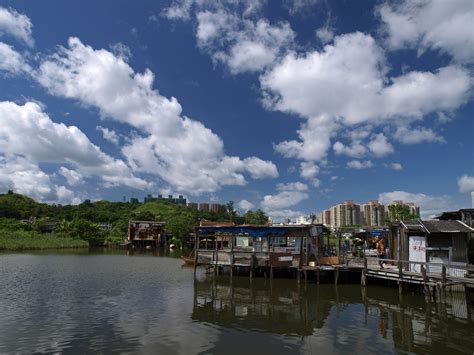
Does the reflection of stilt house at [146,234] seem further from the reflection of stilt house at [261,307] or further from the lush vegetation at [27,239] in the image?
the reflection of stilt house at [261,307]

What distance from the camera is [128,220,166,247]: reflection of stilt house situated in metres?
81.7

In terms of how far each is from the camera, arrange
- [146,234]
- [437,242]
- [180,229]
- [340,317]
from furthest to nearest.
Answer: [146,234] < [180,229] < [437,242] < [340,317]

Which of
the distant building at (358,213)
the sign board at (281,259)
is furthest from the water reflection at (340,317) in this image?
the distant building at (358,213)

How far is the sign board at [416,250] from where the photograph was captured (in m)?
23.6

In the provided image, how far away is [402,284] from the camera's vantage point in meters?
23.1

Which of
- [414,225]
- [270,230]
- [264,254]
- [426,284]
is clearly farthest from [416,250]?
[264,254]

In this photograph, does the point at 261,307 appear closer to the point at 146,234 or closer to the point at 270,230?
the point at 270,230

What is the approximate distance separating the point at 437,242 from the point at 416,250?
1328 millimetres

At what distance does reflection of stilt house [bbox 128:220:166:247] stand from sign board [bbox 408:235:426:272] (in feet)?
214

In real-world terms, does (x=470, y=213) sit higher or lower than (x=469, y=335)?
higher

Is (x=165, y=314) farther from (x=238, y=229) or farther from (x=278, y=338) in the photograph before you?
(x=238, y=229)

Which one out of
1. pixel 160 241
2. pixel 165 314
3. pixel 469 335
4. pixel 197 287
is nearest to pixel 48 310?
pixel 165 314

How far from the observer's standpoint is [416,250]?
78.4 feet

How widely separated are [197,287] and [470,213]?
19.6 meters
